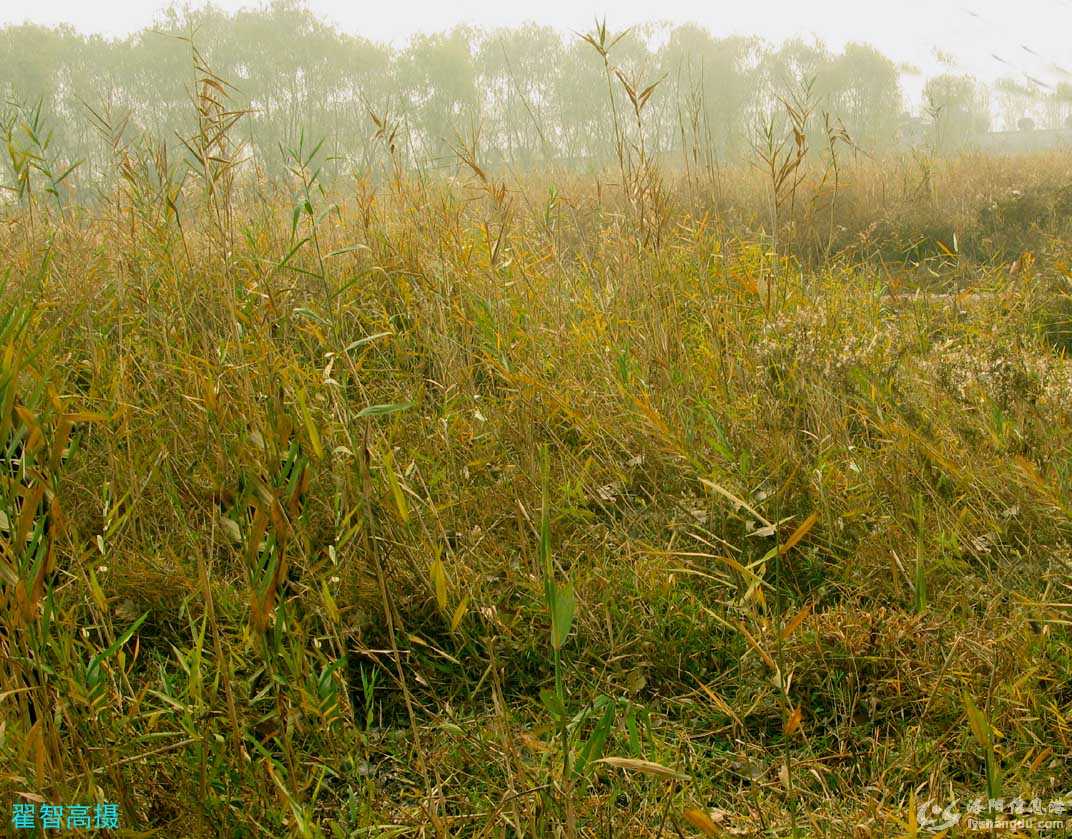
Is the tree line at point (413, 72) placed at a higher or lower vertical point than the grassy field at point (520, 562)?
higher

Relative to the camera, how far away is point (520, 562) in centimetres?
182

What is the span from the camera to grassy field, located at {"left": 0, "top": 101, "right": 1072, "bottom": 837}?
1.17 m

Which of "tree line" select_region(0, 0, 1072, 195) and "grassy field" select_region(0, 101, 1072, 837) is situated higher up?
"tree line" select_region(0, 0, 1072, 195)

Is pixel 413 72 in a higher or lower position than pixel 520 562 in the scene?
higher

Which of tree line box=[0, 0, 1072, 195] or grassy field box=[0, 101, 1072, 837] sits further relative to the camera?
tree line box=[0, 0, 1072, 195]

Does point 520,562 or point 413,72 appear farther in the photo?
point 413,72

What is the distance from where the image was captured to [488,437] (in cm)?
226

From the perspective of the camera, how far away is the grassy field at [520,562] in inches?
46.1

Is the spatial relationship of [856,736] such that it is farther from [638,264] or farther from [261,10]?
[261,10]

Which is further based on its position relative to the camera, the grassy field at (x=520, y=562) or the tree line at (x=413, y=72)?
the tree line at (x=413, y=72)

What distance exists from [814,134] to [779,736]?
32336 millimetres

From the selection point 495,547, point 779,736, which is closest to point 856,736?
point 779,736

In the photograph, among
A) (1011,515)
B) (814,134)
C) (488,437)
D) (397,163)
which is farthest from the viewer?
(814,134)

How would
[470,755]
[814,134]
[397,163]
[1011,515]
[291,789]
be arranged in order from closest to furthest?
[291,789], [470,755], [1011,515], [397,163], [814,134]
